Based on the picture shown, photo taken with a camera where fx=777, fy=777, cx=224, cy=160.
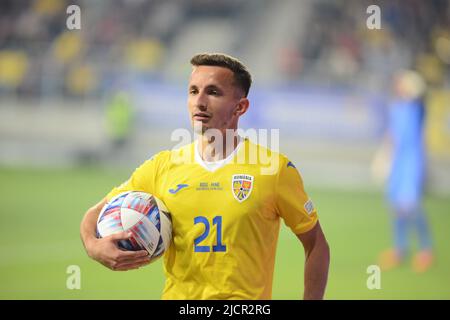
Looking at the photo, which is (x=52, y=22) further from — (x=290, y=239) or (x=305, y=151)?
(x=290, y=239)

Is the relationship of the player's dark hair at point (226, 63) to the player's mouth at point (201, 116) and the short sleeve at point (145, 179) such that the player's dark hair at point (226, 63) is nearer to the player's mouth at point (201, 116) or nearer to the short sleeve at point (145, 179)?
the player's mouth at point (201, 116)

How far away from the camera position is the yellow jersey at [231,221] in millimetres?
3730

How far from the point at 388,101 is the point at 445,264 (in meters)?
7.75

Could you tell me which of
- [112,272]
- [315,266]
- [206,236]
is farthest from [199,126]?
[112,272]

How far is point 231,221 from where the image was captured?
375 centimetres

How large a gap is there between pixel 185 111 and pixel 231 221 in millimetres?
14418

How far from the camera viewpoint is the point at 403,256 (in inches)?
382

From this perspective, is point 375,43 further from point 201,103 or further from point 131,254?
point 131,254

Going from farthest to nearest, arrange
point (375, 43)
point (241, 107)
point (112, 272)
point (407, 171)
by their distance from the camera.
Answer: point (375, 43) < point (407, 171) < point (112, 272) < point (241, 107)

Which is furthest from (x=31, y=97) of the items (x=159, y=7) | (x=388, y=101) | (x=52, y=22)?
(x=388, y=101)

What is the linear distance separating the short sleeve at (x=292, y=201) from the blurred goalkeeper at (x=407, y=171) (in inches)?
233

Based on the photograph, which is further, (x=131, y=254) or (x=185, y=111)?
(x=185, y=111)

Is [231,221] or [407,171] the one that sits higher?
[407,171]

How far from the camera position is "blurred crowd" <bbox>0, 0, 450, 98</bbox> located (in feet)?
64.1
